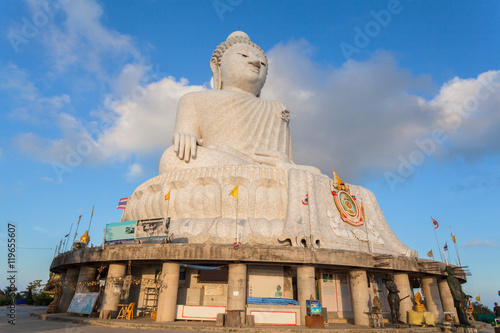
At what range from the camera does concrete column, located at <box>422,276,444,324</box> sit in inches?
571

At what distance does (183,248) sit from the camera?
442 inches

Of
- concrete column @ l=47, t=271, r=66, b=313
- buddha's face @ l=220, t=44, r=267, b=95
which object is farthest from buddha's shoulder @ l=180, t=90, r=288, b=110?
concrete column @ l=47, t=271, r=66, b=313

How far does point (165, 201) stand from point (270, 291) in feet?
20.7

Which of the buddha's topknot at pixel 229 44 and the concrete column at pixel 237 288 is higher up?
the buddha's topknot at pixel 229 44

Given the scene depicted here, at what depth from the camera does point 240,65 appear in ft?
74.1

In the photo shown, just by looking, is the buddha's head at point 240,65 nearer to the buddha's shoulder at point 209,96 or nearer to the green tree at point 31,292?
the buddha's shoulder at point 209,96

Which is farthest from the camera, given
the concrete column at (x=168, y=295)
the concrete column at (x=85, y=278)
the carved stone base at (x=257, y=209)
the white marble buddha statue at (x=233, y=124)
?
the white marble buddha statue at (x=233, y=124)

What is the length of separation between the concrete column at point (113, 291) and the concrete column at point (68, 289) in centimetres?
348

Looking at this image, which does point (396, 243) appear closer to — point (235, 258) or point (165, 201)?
point (235, 258)

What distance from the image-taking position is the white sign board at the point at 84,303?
11.7m

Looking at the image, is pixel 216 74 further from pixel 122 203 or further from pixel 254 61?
pixel 122 203

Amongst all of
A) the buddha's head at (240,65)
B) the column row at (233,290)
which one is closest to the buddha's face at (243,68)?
the buddha's head at (240,65)

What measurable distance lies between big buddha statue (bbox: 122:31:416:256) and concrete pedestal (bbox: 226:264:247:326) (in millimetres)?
1853

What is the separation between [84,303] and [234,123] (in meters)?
12.2
